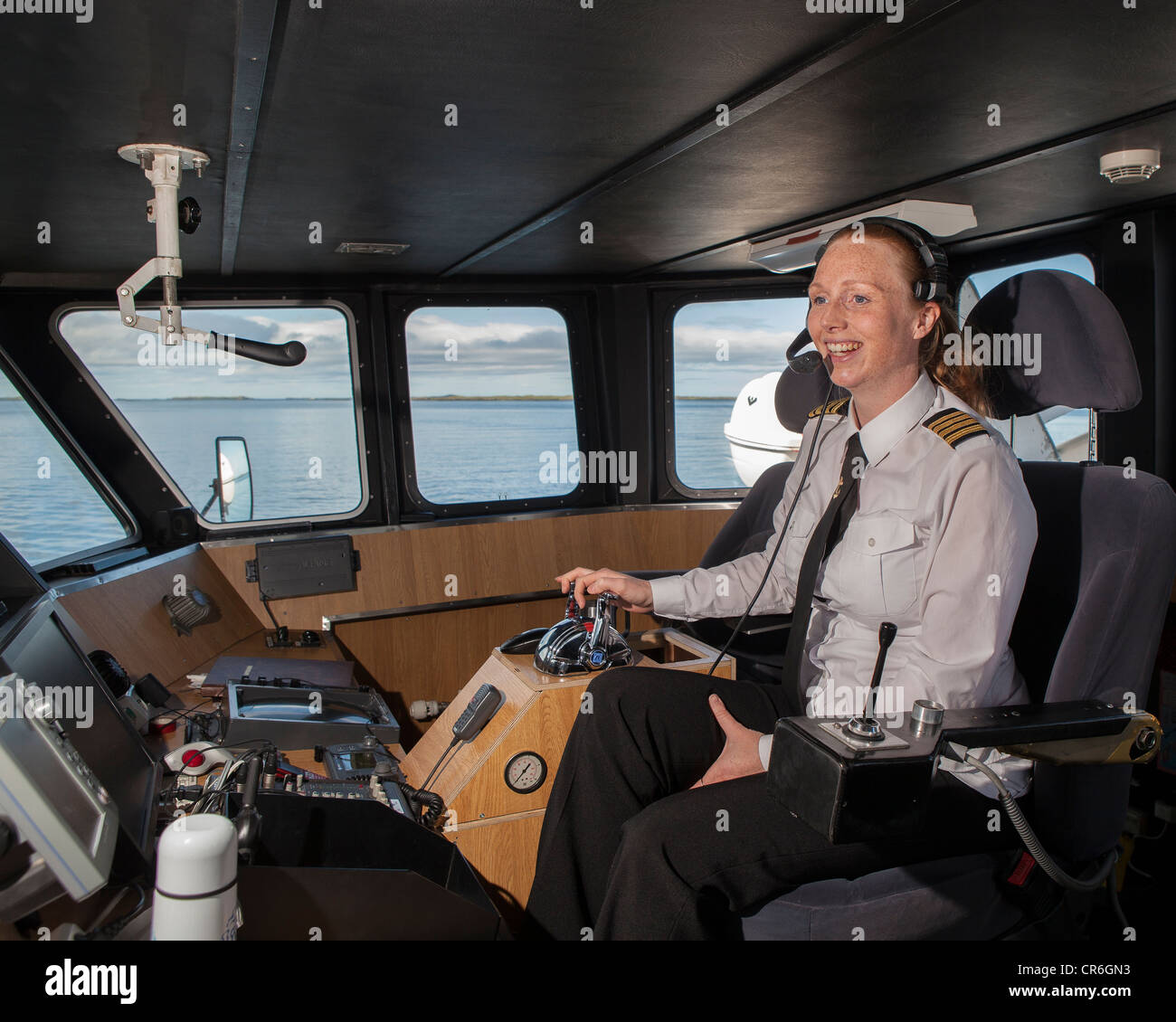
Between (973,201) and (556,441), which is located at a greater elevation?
(973,201)

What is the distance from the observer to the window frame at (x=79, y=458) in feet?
11.1

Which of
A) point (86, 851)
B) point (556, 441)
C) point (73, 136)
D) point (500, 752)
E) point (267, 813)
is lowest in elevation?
point (500, 752)

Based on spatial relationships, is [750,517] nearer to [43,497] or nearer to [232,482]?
[232,482]

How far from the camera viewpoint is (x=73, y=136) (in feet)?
6.14

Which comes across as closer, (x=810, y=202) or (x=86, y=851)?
(x=86, y=851)

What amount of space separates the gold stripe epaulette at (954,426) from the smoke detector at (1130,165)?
3.62ft

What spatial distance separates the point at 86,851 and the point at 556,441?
3.68 metres

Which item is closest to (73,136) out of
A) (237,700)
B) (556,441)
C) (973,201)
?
(237,700)

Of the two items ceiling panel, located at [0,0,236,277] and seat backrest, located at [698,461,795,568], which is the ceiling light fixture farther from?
seat backrest, located at [698,461,795,568]

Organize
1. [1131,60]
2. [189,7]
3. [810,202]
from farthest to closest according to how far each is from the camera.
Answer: [810,202]
[1131,60]
[189,7]
